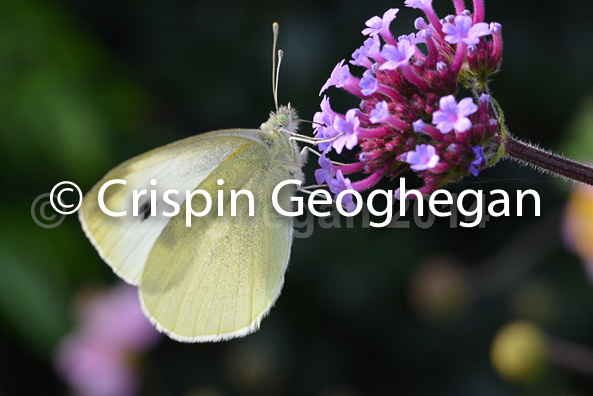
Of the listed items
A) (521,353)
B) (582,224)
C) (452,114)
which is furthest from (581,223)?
(452,114)

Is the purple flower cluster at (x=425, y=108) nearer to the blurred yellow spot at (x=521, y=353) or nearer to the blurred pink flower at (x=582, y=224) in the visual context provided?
the blurred pink flower at (x=582, y=224)

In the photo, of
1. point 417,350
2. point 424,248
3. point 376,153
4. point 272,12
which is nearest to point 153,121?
point 272,12

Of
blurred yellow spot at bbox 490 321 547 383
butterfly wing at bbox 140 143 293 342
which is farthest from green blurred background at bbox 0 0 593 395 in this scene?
butterfly wing at bbox 140 143 293 342

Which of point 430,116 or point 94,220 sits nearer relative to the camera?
point 430,116

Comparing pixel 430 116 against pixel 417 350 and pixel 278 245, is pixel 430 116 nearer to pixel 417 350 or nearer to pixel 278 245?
pixel 278 245

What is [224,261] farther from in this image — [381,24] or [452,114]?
[452,114]

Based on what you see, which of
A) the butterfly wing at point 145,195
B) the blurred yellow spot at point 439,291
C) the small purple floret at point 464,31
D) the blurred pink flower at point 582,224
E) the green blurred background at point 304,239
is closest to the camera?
the small purple floret at point 464,31

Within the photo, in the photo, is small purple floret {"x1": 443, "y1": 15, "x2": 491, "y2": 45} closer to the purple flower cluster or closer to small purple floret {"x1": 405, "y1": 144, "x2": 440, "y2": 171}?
the purple flower cluster

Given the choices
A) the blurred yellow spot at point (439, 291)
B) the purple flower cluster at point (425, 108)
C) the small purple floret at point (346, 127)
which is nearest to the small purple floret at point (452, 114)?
the purple flower cluster at point (425, 108)
